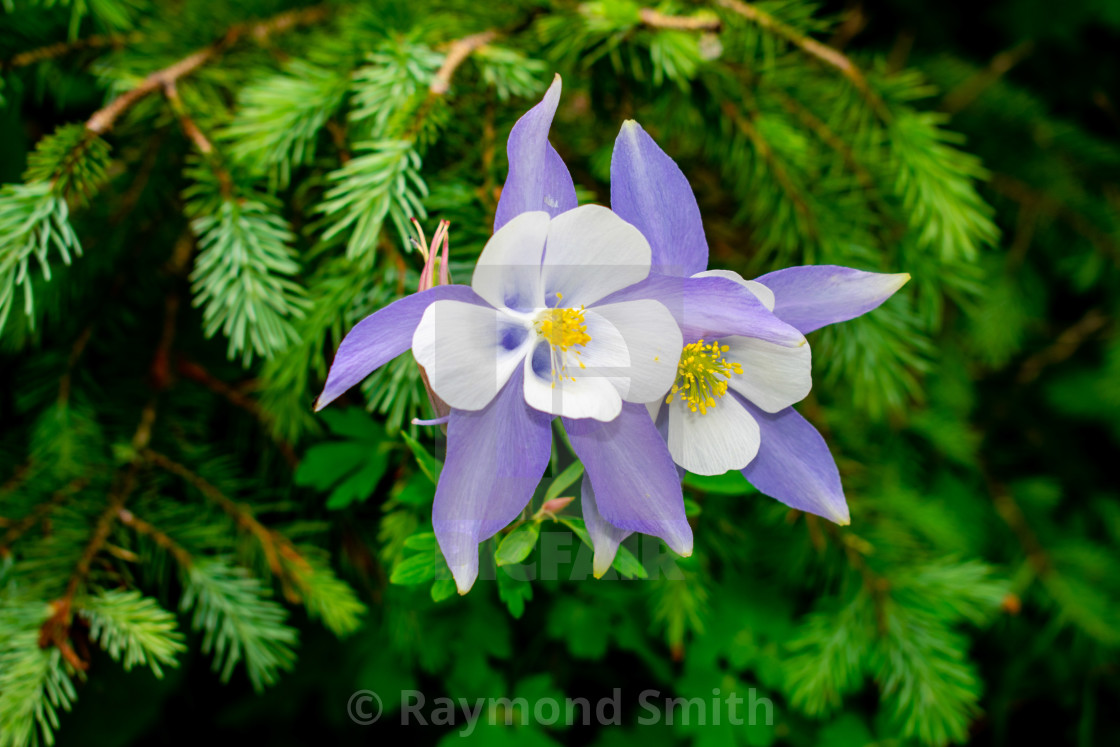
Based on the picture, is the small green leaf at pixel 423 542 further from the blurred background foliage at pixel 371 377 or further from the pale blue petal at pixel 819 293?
the pale blue petal at pixel 819 293

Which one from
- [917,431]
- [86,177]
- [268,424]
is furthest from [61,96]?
[917,431]

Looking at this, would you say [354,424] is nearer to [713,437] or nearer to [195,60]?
[713,437]

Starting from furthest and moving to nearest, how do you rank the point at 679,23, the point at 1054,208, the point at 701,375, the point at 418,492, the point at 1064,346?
the point at 1064,346 < the point at 1054,208 < the point at 679,23 < the point at 418,492 < the point at 701,375

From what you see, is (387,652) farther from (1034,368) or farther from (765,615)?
(1034,368)

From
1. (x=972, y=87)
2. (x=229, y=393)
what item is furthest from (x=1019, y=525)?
(x=229, y=393)

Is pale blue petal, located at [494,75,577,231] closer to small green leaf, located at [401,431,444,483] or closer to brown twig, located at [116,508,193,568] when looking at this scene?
small green leaf, located at [401,431,444,483]

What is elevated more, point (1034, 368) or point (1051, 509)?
point (1034, 368)
